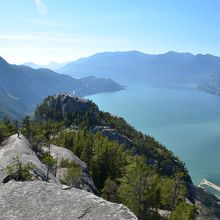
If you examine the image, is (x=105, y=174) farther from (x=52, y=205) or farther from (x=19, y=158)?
(x=52, y=205)

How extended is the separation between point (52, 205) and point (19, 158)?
2614 centimetres

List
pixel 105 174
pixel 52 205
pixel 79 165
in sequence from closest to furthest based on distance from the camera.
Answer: pixel 52 205, pixel 79 165, pixel 105 174

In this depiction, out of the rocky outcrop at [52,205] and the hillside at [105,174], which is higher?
the rocky outcrop at [52,205]

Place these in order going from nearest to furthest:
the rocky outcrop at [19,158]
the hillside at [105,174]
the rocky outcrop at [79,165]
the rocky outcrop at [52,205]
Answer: the rocky outcrop at [52,205], the rocky outcrop at [19,158], the hillside at [105,174], the rocky outcrop at [79,165]

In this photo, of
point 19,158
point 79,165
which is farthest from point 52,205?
Result: point 79,165

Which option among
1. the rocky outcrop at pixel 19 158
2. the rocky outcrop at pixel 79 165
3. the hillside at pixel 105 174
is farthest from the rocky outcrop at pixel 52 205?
the rocky outcrop at pixel 79 165

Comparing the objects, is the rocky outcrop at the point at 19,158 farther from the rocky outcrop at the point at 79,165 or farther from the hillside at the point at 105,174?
the rocky outcrop at the point at 79,165

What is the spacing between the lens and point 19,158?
5475 cm

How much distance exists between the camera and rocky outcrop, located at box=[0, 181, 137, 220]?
28.2 metres

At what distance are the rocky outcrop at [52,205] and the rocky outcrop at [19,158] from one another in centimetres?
956

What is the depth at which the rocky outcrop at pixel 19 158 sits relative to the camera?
4687 cm

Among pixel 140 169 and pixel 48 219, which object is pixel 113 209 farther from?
pixel 140 169

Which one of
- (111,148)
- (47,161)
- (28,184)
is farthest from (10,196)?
(111,148)

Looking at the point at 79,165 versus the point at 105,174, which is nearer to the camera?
the point at 79,165
